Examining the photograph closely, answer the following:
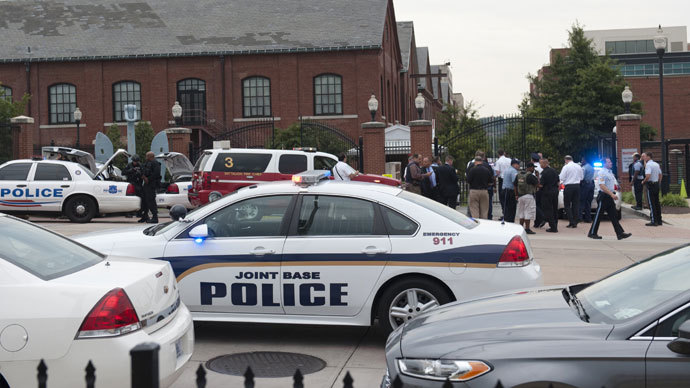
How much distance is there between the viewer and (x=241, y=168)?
19625 millimetres

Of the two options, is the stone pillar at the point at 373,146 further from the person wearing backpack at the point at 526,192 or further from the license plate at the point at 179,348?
the license plate at the point at 179,348

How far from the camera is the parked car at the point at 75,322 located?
4398 millimetres

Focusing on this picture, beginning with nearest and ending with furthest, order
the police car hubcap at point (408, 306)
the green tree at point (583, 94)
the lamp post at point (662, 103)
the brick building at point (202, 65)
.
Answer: the police car hubcap at point (408, 306) → the lamp post at point (662, 103) → the green tree at point (583, 94) → the brick building at point (202, 65)

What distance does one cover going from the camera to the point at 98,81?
4341 cm

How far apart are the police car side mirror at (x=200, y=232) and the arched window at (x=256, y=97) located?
36204 mm

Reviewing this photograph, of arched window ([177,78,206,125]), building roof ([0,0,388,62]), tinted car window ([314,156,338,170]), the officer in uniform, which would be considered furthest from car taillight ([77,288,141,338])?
arched window ([177,78,206,125])

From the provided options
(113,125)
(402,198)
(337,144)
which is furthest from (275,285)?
(113,125)

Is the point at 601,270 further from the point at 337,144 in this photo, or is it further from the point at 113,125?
the point at 113,125

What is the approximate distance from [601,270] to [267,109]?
32843mm

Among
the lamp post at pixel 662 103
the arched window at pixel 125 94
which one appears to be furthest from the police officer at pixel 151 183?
the arched window at pixel 125 94

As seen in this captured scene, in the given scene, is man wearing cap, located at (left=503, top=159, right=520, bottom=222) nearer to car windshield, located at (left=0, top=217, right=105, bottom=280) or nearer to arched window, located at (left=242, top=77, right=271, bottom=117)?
car windshield, located at (left=0, top=217, right=105, bottom=280)

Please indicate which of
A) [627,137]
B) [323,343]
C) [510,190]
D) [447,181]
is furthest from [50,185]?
[627,137]

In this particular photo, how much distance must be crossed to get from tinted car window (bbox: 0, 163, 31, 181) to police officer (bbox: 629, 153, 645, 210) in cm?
1722

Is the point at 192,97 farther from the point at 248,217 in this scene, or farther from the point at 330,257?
the point at 330,257
